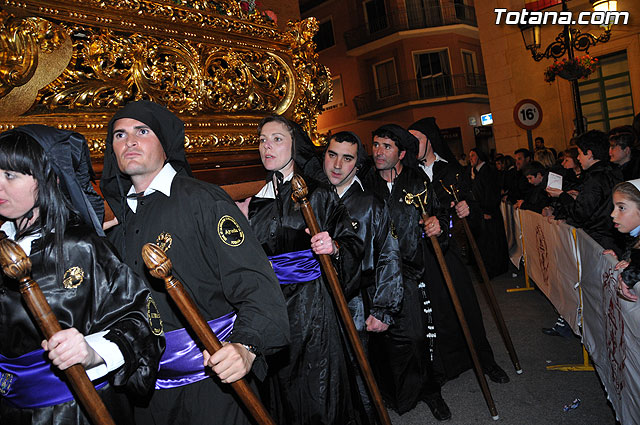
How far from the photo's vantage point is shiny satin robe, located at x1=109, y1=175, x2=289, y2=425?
2.20 meters

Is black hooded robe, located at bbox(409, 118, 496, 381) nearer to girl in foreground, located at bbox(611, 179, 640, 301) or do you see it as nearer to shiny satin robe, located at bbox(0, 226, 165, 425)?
girl in foreground, located at bbox(611, 179, 640, 301)

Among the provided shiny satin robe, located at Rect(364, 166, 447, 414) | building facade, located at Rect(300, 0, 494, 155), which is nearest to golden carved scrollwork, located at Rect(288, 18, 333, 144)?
shiny satin robe, located at Rect(364, 166, 447, 414)

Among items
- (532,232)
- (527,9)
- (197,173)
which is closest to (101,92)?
(197,173)

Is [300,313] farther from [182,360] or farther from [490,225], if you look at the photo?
[490,225]

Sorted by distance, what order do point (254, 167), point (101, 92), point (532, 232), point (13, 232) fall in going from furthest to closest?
point (532, 232)
point (254, 167)
point (101, 92)
point (13, 232)

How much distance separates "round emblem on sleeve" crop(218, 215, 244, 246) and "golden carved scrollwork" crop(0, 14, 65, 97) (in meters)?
1.55

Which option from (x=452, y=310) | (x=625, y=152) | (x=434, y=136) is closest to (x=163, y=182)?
(x=452, y=310)

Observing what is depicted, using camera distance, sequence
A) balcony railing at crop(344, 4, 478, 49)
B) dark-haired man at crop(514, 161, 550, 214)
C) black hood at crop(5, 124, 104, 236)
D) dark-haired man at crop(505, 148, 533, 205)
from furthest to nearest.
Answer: balcony railing at crop(344, 4, 478, 49) < dark-haired man at crop(505, 148, 533, 205) < dark-haired man at crop(514, 161, 550, 214) < black hood at crop(5, 124, 104, 236)

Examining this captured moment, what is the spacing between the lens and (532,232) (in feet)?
25.6

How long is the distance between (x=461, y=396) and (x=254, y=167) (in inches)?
105

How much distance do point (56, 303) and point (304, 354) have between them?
1.78 m

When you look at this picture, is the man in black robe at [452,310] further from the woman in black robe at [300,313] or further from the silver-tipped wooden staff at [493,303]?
the woman in black robe at [300,313]

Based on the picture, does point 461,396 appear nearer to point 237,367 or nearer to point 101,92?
point 237,367

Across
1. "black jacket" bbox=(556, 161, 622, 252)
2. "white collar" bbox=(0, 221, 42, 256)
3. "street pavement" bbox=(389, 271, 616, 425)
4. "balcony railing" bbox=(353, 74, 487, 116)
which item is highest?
"balcony railing" bbox=(353, 74, 487, 116)
